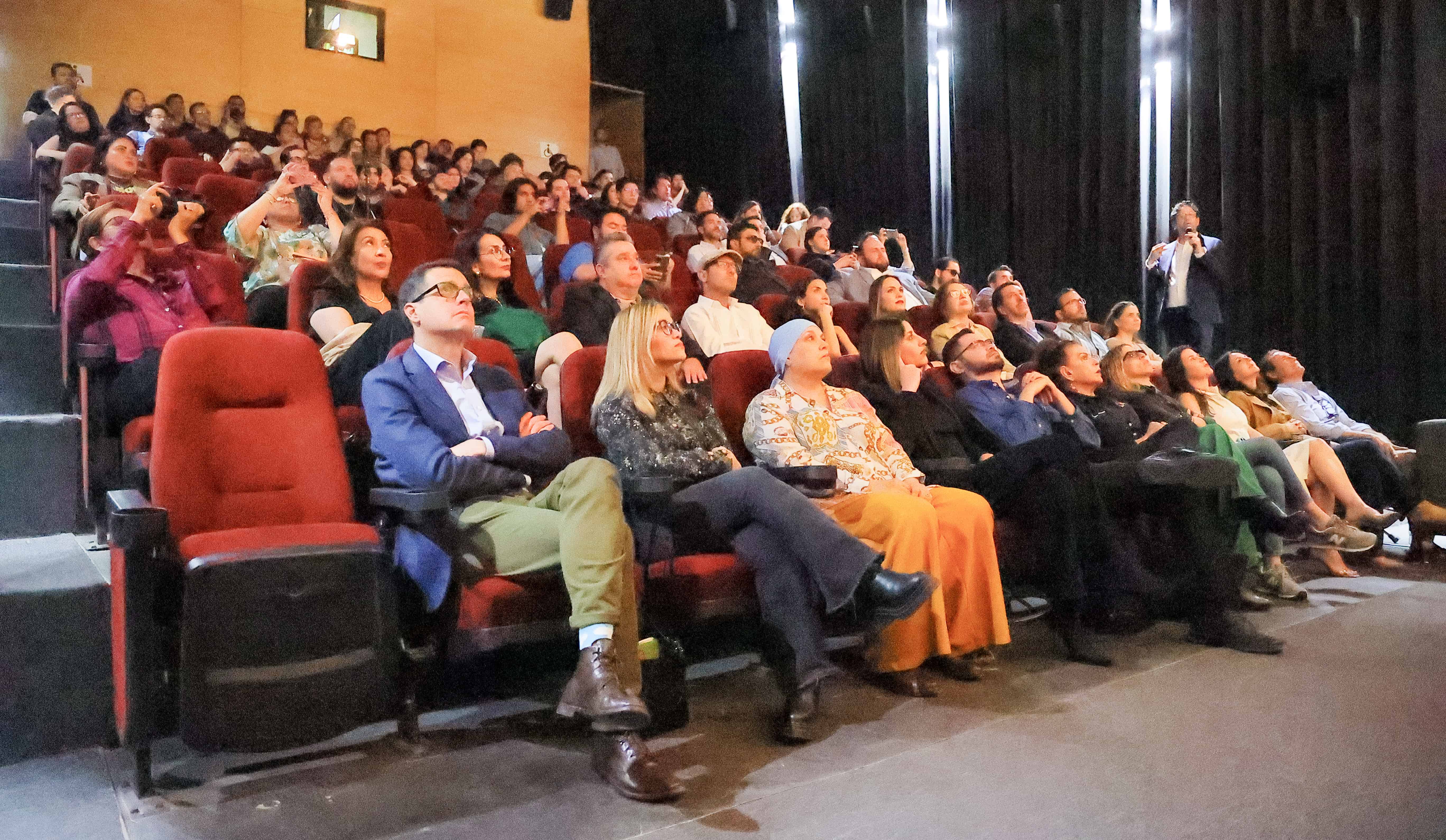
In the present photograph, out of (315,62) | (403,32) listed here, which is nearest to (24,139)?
(315,62)

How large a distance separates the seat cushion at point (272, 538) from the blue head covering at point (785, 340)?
1.14 metres

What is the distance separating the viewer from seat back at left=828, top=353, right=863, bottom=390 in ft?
9.29

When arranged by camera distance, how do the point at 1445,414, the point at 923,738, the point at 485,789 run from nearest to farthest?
the point at 485,789 → the point at 923,738 → the point at 1445,414

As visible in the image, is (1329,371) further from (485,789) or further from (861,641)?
(485,789)

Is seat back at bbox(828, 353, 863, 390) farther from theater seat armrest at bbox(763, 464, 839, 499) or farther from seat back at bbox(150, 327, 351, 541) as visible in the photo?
seat back at bbox(150, 327, 351, 541)

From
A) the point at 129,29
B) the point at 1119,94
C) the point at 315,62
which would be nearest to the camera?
the point at 1119,94

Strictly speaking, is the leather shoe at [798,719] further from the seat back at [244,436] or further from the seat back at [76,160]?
the seat back at [76,160]

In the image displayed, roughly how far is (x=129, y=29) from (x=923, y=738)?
6799 millimetres

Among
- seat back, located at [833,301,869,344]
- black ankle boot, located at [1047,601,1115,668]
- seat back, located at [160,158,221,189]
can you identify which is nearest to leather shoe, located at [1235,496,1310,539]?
black ankle boot, located at [1047,601,1115,668]

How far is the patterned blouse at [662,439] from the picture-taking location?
2127mm

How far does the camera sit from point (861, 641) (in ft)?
7.81

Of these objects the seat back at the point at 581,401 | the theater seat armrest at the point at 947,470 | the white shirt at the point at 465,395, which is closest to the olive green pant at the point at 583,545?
the white shirt at the point at 465,395

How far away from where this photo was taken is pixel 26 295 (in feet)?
10.8

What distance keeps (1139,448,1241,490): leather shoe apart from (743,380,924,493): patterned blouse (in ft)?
2.09
